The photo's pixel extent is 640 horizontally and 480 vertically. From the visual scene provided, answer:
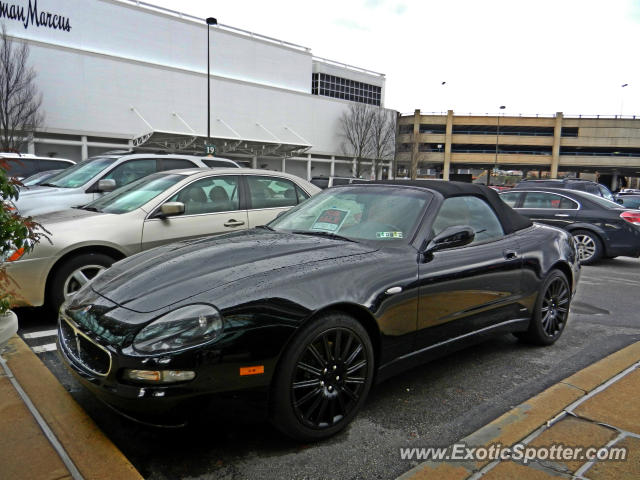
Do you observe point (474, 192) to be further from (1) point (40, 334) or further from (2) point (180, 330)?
(1) point (40, 334)

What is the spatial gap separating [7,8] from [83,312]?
3934 centimetres

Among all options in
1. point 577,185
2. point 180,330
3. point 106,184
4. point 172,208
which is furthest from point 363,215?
point 577,185

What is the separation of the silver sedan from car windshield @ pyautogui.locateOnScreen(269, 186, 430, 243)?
66.6 inches

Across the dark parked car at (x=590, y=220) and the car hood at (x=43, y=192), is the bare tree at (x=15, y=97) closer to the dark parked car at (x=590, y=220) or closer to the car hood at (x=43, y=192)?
the car hood at (x=43, y=192)

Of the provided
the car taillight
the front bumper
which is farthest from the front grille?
the car taillight

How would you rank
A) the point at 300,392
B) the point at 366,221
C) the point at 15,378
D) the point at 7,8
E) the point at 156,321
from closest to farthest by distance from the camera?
the point at 156,321 → the point at 300,392 → the point at 15,378 → the point at 366,221 → the point at 7,8

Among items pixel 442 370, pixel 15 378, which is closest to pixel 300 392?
pixel 442 370

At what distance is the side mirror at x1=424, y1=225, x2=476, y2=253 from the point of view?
331 centimetres

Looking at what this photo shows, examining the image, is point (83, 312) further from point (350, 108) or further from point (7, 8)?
point (350, 108)

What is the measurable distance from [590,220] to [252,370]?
30.8 feet

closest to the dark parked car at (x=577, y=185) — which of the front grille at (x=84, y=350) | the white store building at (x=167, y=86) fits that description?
the front grille at (x=84, y=350)

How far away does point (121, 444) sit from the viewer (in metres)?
2.60

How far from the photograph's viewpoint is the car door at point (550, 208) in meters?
9.88

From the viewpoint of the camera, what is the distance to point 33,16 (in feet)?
109
